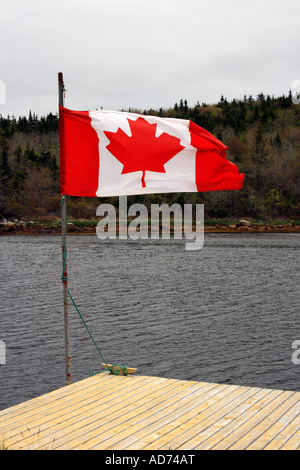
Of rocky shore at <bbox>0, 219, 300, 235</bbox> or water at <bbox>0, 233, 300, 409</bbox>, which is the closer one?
water at <bbox>0, 233, 300, 409</bbox>

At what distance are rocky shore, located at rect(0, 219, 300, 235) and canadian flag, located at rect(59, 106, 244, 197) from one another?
318 feet

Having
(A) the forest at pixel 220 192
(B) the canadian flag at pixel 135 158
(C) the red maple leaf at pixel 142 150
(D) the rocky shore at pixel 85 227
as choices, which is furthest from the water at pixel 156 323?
(A) the forest at pixel 220 192

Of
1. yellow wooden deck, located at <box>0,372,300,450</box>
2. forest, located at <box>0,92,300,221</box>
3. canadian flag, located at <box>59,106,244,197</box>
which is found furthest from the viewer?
forest, located at <box>0,92,300,221</box>

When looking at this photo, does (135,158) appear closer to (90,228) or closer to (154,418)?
(154,418)

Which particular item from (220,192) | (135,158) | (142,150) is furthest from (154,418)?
(220,192)

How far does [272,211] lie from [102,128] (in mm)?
122046

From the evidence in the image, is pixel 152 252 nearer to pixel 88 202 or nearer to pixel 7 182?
pixel 88 202

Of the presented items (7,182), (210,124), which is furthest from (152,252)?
(210,124)

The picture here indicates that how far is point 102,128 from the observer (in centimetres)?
971

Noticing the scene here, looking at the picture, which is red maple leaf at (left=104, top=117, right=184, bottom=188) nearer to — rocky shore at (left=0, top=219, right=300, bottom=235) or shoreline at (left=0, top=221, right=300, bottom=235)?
shoreline at (left=0, top=221, right=300, bottom=235)

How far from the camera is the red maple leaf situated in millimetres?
9680

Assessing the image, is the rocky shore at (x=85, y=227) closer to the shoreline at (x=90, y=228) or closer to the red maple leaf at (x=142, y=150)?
the shoreline at (x=90, y=228)

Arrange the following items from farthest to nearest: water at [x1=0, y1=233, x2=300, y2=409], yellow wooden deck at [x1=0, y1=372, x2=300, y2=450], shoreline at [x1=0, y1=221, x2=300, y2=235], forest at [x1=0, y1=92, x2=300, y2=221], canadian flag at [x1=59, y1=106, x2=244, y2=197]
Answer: forest at [x1=0, y1=92, x2=300, y2=221]
shoreline at [x1=0, y1=221, x2=300, y2=235]
water at [x1=0, y1=233, x2=300, y2=409]
canadian flag at [x1=59, y1=106, x2=244, y2=197]
yellow wooden deck at [x1=0, y1=372, x2=300, y2=450]

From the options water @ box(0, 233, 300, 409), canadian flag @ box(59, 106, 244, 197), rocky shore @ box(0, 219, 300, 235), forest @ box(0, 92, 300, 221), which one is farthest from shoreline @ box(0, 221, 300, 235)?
canadian flag @ box(59, 106, 244, 197)
